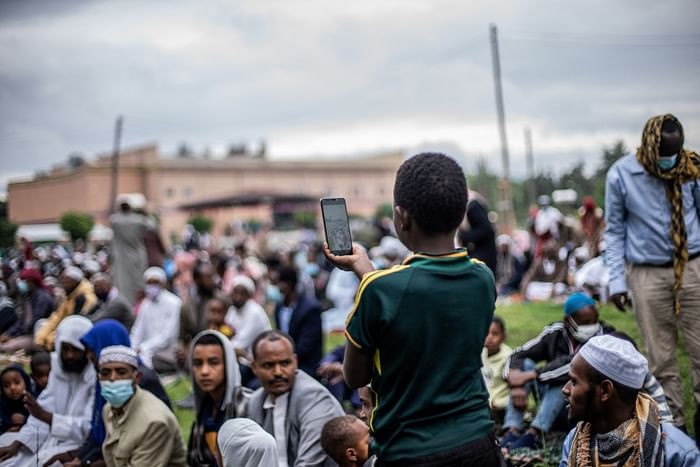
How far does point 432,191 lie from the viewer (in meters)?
2.01

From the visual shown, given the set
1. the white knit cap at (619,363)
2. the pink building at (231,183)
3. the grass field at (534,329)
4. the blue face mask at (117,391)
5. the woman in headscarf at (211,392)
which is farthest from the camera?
the pink building at (231,183)

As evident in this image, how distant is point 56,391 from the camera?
516 cm

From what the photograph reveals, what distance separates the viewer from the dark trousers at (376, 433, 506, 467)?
1.98m

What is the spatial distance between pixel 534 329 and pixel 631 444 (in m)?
5.70

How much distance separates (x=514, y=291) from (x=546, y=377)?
9987mm

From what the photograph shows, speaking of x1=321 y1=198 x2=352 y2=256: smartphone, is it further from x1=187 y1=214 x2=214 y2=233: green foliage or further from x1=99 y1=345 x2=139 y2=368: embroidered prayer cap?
x1=187 y1=214 x2=214 y2=233: green foliage

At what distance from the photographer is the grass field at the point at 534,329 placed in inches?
233

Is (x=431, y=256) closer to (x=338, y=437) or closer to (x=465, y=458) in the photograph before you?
(x=465, y=458)

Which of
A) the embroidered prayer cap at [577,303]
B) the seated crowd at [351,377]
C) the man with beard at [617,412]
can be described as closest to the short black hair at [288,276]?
the seated crowd at [351,377]

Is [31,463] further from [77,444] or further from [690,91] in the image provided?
[690,91]

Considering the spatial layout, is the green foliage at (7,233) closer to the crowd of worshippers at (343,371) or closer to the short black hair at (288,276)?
the crowd of worshippers at (343,371)

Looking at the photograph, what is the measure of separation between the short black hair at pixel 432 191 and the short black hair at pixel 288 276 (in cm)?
506

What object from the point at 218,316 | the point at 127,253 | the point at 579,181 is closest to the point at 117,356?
the point at 218,316

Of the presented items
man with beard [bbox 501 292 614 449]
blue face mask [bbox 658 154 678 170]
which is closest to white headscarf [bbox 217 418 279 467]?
man with beard [bbox 501 292 614 449]
